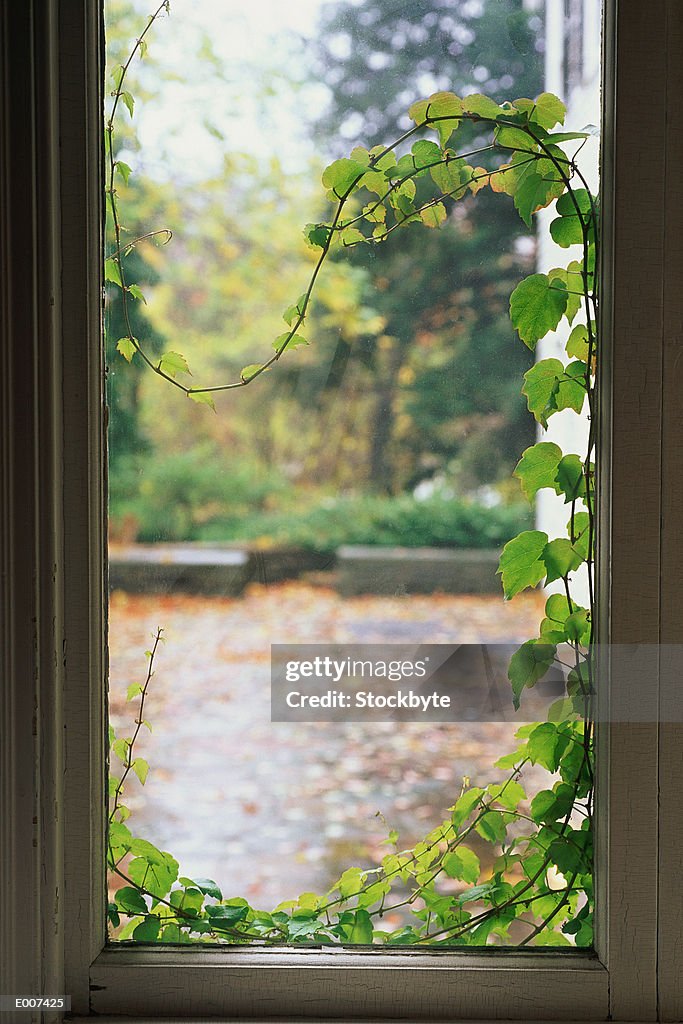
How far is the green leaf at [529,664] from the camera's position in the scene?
1.06m

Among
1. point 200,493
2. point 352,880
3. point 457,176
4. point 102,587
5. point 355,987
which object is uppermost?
point 457,176

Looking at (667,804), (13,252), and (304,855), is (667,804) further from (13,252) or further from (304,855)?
(13,252)

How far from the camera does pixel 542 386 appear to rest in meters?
1.05

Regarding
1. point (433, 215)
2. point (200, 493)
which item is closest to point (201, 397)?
point (200, 493)

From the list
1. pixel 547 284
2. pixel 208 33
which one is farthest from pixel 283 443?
pixel 208 33

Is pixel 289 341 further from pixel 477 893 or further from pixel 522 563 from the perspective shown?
pixel 477 893

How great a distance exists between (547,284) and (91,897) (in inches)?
34.7

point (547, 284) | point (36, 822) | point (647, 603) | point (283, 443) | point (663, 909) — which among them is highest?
point (547, 284)

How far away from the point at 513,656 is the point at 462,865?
0.26 metres

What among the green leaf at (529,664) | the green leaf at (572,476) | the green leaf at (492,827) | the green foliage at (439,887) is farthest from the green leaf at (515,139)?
the green leaf at (492,827)

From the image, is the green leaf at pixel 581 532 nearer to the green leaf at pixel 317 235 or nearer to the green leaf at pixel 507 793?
the green leaf at pixel 507 793

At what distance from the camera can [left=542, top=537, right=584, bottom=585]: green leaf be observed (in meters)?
1.05

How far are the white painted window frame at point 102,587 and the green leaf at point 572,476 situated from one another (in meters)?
0.03

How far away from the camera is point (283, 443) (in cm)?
105
